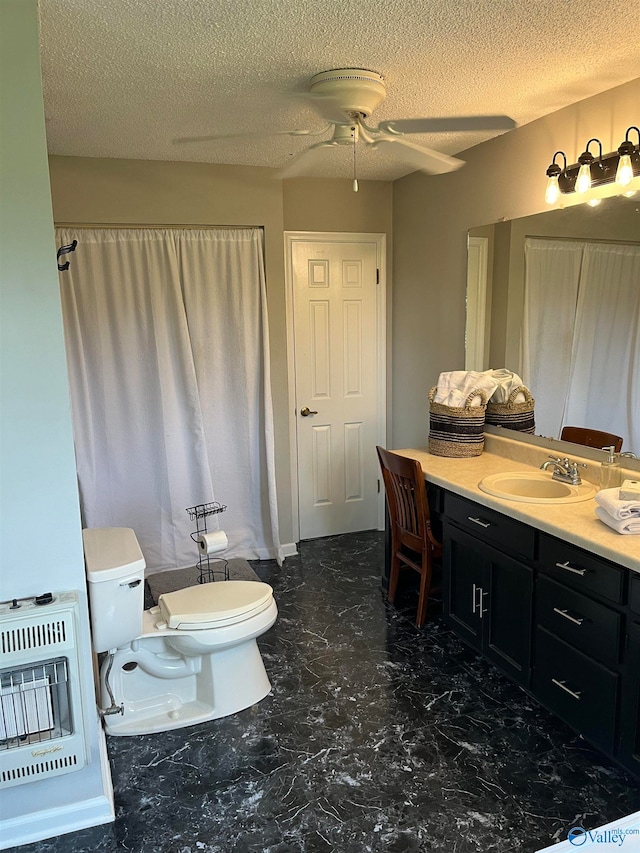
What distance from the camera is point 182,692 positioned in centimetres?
259

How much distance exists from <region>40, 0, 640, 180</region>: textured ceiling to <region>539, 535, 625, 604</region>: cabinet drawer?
5.74 feet

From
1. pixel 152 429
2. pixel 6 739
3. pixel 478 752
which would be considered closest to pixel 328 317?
pixel 152 429

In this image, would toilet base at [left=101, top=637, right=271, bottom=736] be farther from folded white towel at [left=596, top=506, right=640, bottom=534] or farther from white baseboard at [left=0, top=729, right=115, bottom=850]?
folded white towel at [left=596, top=506, right=640, bottom=534]

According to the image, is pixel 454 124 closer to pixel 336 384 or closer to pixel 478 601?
pixel 336 384

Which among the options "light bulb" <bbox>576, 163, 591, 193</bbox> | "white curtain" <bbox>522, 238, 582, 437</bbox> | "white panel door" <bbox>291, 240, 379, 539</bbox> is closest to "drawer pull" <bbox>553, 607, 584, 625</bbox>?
"white curtain" <bbox>522, 238, 582, 437</bbox>

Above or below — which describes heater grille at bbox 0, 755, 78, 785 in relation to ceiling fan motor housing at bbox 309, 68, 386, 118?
below

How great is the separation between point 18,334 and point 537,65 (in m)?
2.09

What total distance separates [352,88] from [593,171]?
3.61 feet

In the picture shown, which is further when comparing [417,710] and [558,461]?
[558,461]

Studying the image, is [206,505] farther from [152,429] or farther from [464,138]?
[464,138]

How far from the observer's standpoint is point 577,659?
222 centimetres

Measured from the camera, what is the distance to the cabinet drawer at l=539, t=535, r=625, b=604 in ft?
6.68

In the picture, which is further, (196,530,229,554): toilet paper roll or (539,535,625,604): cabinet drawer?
(196,530,229,554): toilet paper roll

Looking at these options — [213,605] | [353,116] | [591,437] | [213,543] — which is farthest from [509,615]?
[353,116]
